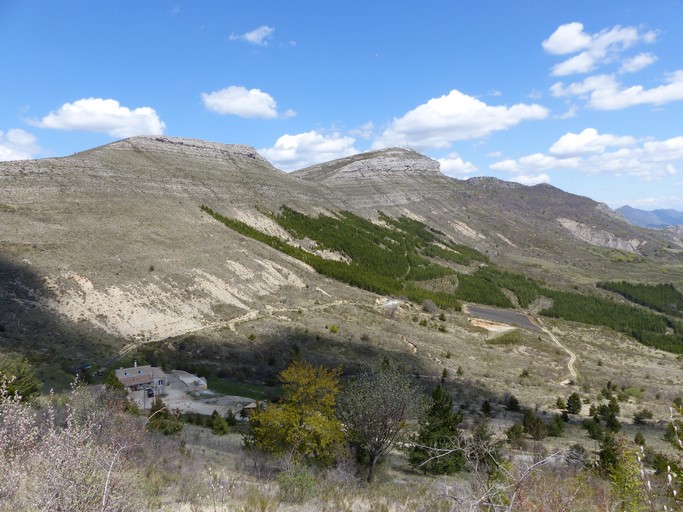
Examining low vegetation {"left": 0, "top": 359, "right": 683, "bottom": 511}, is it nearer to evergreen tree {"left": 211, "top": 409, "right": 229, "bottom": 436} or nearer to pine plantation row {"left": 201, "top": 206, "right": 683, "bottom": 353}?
evergreen tree {"left": 211, "top": 409, "right": 229, "bottom": 436}

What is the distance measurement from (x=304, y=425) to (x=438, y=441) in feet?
21.3

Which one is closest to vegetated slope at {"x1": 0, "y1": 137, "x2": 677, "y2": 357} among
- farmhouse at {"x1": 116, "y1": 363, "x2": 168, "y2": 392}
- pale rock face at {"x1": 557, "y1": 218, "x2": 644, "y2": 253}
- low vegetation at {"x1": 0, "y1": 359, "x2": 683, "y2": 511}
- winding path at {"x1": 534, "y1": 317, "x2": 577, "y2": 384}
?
farmhouse at {"x1": 116, "y1": 363, "x2": 168, "y2": 392}

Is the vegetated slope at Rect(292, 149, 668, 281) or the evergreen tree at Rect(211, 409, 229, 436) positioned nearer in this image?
the evergreen tree at Rect(211, 409, 229, 436)

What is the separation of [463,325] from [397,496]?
5137 cm

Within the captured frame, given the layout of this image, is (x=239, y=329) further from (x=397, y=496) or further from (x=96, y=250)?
(x=397, y=496)

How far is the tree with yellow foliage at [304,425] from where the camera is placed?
651 inches

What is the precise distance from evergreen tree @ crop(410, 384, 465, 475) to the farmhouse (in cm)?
1723

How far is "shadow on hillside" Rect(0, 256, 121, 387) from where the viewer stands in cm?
2816

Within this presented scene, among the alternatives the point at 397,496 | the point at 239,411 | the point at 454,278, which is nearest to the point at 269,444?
the point at 397,496

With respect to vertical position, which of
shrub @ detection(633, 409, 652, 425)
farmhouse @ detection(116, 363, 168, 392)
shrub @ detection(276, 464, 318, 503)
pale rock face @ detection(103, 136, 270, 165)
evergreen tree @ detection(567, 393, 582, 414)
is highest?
pale rock face @ detection(103, 136, 270, 165)

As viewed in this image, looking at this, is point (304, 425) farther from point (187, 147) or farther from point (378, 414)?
point (187, 147)

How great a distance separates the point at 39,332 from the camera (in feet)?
104

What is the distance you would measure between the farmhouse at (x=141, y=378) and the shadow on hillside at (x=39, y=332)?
3.23 m

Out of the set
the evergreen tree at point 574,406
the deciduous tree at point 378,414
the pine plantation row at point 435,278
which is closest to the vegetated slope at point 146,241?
the pine plantation row at point 435,278
